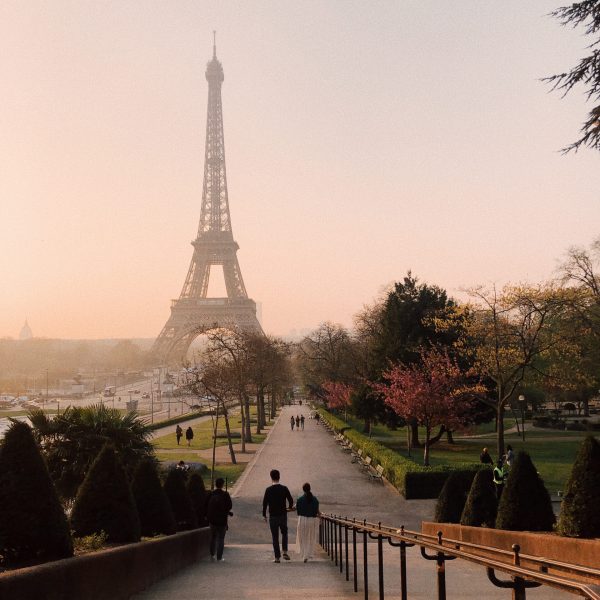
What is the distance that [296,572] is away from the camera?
40.1 ft

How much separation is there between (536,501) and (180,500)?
7.67m

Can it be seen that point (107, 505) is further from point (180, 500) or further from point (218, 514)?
point (180, 500)

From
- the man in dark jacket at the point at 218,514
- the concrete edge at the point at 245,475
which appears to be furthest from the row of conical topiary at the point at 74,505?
the concrete edge at the point at 245,475

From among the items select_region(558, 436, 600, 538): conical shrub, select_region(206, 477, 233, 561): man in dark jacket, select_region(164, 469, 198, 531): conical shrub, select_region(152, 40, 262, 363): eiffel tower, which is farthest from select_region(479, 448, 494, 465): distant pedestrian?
select_region(152, 40, 262, 363): eiffel tower

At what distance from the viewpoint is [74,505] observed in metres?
10.4

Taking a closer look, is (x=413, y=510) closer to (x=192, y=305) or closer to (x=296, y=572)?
(x=296, y=572)

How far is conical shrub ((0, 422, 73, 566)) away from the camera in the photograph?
290 inches

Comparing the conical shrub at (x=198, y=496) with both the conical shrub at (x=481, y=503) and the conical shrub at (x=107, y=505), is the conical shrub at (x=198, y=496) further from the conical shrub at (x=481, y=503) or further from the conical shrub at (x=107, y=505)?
the conical shrub at (x=107, y=505)

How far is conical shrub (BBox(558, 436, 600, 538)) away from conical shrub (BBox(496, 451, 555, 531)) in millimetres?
1317

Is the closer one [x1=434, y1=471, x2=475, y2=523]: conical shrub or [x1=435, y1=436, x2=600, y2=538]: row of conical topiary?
[x1=435, y1=436, x2=600, y2=538]: row of conical topiary

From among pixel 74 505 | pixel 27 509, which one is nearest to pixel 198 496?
pixel 74 505

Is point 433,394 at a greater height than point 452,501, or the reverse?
point 433,394

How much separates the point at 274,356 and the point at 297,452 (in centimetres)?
2275

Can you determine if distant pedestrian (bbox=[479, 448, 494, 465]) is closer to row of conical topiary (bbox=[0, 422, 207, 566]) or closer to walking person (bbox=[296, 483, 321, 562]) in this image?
row of conical topiary (bbox=[0, 422, 207, 566])
